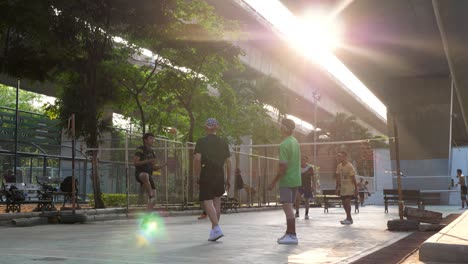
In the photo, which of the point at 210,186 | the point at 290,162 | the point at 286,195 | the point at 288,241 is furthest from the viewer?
the point at 290,162

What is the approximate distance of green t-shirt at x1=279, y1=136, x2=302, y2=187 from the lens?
9.05 metres

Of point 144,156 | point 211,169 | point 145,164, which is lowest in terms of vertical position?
point 211,169

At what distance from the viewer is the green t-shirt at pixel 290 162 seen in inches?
356

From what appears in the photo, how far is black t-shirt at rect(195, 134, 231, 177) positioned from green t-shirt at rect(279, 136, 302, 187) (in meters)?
1.01

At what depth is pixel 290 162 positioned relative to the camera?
30.0 feet

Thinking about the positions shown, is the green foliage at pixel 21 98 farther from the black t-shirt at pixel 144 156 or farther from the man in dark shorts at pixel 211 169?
the man in dark shorts at pixel 211 169

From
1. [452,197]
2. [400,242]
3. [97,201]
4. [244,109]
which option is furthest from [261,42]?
[400,242]

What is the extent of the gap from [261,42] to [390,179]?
13093 mm

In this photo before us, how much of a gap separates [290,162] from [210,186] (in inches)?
53.9

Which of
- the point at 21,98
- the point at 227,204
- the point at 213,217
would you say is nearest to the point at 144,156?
the point at 213,217

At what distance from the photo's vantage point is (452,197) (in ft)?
117

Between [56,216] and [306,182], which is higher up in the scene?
[306,182]

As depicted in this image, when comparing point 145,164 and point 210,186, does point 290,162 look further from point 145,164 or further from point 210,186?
point 145,164

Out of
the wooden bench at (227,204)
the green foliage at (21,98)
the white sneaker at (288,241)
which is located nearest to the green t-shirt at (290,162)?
the white sneaker at (288,241)
